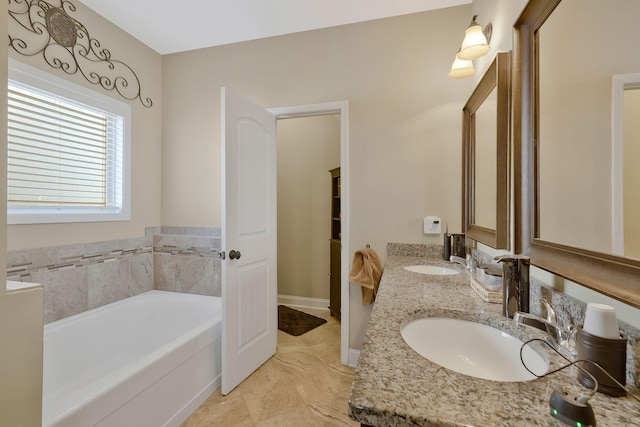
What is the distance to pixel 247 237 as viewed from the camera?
2.01 m

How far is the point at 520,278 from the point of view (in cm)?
84

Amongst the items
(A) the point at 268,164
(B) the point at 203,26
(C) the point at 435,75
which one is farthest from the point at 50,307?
(C) the point at 435,75

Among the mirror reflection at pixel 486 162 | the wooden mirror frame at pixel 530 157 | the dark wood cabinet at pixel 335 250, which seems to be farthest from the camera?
the dark wood cabinet at pixel 335 250

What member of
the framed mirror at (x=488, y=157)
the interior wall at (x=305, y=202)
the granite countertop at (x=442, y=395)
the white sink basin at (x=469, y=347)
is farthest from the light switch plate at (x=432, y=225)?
the interior wall at (x=305, y=202)

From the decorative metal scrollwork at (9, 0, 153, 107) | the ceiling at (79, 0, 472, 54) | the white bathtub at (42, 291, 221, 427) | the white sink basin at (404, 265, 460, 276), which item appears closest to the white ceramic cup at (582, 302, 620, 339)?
the white sink basin at (404, 265, 460, 276)

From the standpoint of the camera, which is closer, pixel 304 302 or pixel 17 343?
pixel 17 343

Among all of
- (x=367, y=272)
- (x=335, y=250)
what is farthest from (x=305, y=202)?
(x=367, y=272)

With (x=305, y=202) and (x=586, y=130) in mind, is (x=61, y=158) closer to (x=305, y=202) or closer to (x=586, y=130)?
(x=305, y=202)

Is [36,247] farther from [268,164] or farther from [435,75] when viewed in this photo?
[435,75]

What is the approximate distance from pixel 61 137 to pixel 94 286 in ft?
3.47

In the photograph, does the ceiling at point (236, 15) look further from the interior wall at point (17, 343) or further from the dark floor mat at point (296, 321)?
the dark floor mat at point (296, 321)

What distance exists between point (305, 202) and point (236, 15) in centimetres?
201

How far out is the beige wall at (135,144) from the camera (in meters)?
1.86

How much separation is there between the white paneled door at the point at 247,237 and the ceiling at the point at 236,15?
0.66 metres
